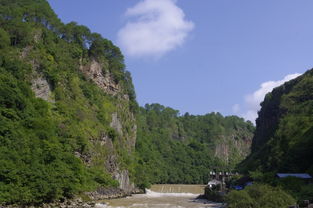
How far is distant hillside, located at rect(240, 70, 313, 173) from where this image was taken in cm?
6194

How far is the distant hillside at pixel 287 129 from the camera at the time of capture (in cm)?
6194

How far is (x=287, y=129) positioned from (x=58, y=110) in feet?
158

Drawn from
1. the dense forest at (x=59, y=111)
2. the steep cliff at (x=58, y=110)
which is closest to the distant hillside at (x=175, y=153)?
the dense forest at (x=59, y=111)

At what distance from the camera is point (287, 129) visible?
77500mm

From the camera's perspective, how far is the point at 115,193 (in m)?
75.5

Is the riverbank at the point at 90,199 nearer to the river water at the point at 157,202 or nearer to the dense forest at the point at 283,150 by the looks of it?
the river water at the point at 157,202

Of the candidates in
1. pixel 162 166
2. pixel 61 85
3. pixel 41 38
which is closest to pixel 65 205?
pixel 61 85

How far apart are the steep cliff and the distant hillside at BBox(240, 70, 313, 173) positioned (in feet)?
108

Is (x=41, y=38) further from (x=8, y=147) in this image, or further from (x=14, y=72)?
(x=8, y=147)

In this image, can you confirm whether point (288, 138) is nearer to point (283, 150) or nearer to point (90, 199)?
point (283, 150)

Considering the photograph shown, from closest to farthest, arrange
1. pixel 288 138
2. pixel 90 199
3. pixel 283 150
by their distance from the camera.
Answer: pixel 90 199, pixel 283 150, pixel 288 138

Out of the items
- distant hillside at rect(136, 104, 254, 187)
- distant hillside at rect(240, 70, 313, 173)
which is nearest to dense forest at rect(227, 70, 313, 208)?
distant hillside at rect(240, 70, 313, 173)

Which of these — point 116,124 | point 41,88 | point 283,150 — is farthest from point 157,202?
point 41,88

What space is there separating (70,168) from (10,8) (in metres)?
41.8
